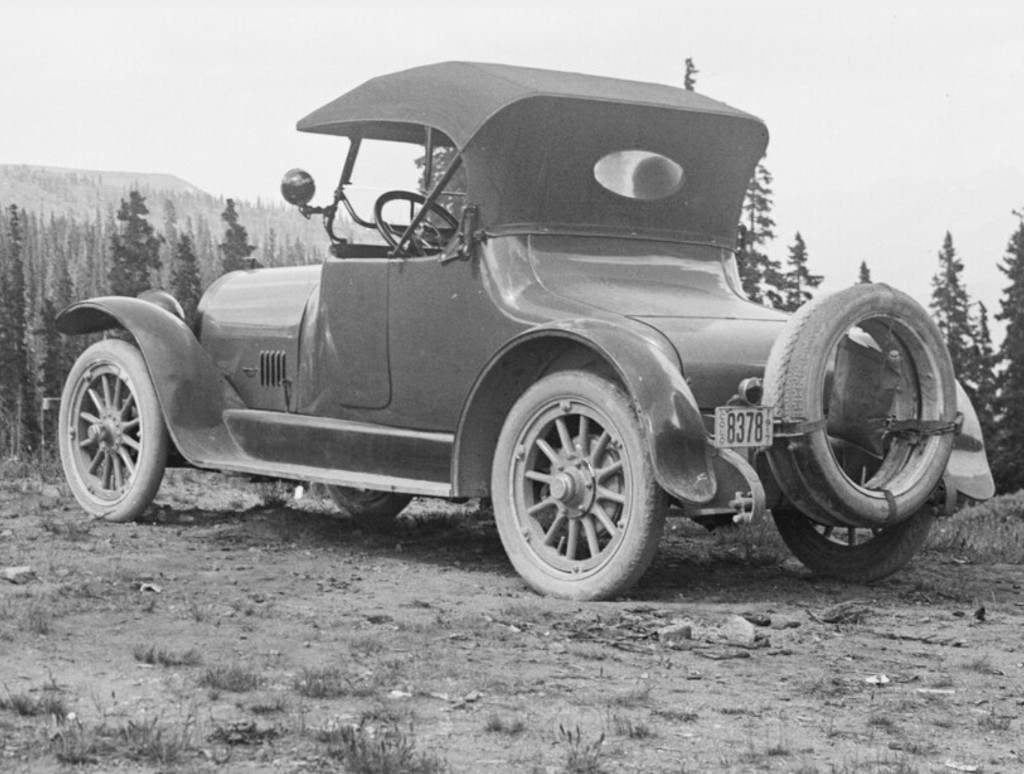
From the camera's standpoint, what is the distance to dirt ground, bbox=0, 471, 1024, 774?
13.3 feet

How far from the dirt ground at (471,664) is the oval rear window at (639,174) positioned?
1.93 m

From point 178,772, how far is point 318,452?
4425 millimetres

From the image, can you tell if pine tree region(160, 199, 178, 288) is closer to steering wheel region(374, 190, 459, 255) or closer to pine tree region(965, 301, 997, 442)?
pine tree region(965, 301, 997, 442)

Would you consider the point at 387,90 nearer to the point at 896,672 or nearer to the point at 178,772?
the point at 896,672

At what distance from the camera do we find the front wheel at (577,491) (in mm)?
6387

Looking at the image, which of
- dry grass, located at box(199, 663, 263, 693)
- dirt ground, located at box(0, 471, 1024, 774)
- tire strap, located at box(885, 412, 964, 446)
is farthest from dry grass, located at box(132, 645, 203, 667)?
tire strap, located at box(885, 412, 964, 446)

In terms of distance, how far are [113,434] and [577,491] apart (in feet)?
11.9

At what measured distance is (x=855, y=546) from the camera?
764 cm

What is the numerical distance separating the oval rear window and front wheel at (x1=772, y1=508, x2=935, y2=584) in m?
1.76

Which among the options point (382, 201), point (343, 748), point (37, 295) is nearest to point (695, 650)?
point (343, 748)

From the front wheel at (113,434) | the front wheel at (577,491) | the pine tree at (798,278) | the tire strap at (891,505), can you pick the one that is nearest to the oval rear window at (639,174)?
the front wheel at (577,491)

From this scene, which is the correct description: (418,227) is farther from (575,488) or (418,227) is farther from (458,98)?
(575,488)

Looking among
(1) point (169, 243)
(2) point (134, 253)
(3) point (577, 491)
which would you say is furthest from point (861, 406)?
(1) point (169, 243)

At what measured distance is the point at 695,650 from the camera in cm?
564
